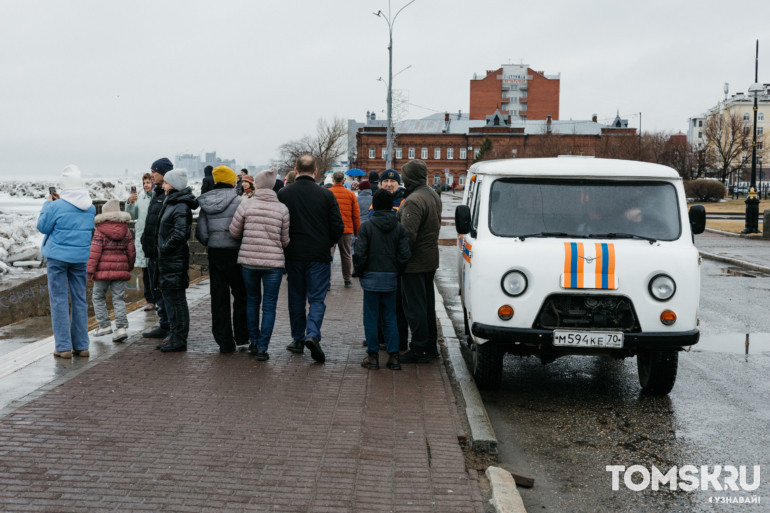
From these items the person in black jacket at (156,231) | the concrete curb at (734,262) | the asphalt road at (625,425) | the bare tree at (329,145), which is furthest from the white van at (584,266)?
the bare tree at (329,145)

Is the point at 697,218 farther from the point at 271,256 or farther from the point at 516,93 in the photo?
the point at 516,93

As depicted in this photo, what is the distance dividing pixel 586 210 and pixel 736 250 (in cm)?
1719

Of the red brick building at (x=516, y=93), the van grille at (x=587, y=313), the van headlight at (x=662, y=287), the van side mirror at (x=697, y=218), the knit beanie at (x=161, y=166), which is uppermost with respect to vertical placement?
the red brick building at (x=516, y=93)

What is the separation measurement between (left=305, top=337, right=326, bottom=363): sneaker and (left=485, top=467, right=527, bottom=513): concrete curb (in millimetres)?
3022

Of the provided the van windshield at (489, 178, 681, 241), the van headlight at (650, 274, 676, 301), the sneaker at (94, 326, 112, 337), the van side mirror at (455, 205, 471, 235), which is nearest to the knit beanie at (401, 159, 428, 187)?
the van side mirror at (455, 205, 471, 235)

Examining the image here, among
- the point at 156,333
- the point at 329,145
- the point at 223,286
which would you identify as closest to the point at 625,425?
the point at 223,286

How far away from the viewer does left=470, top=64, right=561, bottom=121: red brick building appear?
128m

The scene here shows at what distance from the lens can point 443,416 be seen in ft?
20.0

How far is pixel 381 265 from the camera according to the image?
7539 millimetres

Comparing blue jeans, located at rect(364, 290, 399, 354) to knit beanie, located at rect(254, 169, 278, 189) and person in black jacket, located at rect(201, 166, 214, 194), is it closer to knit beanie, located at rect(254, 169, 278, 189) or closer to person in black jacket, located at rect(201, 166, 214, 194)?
knit beanie, located at rect(254, 169, 278, 189)

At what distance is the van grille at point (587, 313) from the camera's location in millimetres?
6598

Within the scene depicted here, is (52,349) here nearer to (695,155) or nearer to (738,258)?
(738,258)

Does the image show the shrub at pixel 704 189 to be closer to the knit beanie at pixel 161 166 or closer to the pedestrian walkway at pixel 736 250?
the pedestrian walkway at pixel 736 250

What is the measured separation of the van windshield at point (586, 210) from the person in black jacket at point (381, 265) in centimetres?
101
